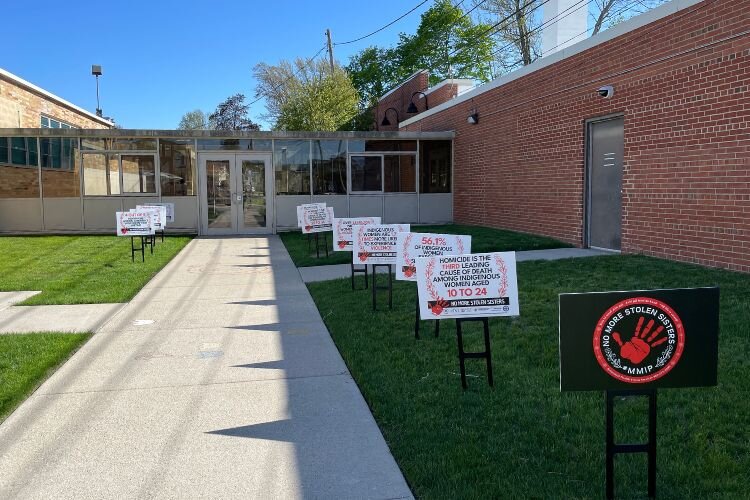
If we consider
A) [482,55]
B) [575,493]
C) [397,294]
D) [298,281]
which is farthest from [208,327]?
[482,55]

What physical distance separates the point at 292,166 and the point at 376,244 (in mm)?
12221

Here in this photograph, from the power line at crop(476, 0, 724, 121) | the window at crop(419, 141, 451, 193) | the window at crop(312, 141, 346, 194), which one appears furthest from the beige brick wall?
the power line at crop(476, 0, 724, 121)

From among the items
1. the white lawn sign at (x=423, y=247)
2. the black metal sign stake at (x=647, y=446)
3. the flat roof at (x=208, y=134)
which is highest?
the flat roof at (x=208, y=134)

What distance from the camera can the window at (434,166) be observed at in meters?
20.7

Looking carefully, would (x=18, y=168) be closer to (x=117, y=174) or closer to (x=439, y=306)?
(x=117, y=174)

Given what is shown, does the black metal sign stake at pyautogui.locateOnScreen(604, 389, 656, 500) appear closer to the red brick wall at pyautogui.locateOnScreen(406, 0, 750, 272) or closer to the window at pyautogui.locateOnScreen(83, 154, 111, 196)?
the red brick wall at pyautogui.locateOnScreen(406, 0, 750, 272)

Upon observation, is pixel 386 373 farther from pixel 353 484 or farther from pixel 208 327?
pixel 208 327

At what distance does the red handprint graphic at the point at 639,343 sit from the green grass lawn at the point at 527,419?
28.0 inches

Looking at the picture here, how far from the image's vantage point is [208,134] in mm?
19062

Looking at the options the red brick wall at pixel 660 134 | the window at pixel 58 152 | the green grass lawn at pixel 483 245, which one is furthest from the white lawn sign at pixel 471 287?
the window at pixel 58 152

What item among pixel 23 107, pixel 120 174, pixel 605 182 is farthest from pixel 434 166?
pixel 23 107

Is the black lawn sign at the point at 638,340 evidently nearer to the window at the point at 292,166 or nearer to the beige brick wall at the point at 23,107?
the window at the point at 292,166

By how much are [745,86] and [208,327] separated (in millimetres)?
7743

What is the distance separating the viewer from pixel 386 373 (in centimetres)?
535
